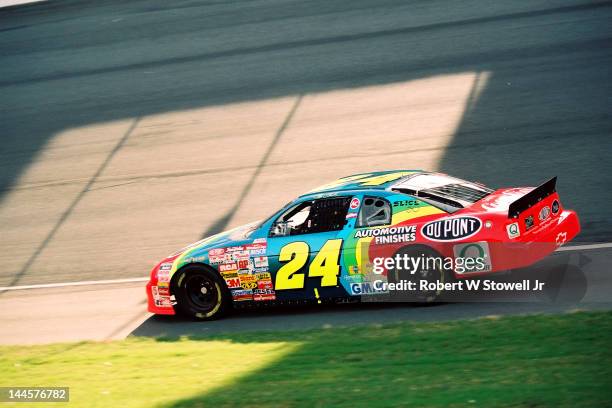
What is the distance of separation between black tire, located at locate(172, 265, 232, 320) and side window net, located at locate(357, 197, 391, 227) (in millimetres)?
1887

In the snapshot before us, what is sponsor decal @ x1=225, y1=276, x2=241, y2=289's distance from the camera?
10922mm

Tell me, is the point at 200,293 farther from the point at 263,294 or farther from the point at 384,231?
the point at 384,231

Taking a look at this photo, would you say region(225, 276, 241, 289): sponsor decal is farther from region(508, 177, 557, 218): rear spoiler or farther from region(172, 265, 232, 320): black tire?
region(508, 177, 557, 218): rear spoiler

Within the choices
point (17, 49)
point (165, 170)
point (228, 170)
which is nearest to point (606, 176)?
point (228, 170)

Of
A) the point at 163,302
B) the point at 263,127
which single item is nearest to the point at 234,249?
the point at 163,302

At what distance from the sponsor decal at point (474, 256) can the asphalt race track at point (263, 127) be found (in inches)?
18.2

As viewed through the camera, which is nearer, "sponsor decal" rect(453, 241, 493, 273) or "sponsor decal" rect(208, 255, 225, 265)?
"sponsor decal" rect(453, 241, 493, 273)

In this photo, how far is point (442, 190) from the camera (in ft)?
34.1

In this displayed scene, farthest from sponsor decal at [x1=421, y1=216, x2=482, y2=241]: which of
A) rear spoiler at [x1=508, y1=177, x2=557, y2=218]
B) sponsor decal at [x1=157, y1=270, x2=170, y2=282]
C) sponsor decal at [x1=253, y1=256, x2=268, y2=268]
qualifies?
sponsor decal at [x1=157, y1=270, x2=170, y2=282]

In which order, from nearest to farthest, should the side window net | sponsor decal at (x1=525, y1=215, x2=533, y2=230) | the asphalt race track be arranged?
sponsor decal at (x1=525, y1=215, x2=533, y2=230) → the side window net → the asphalt race track

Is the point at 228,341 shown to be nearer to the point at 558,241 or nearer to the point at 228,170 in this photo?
the point at 558,241

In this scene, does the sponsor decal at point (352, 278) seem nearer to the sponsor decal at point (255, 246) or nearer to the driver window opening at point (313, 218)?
the driver window opening at point (313, 218)

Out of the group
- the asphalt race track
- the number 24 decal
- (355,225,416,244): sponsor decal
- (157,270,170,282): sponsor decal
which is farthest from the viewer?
the asphalt race track

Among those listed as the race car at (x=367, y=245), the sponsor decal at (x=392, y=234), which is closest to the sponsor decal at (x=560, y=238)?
the race car at (x=367, y=245)
